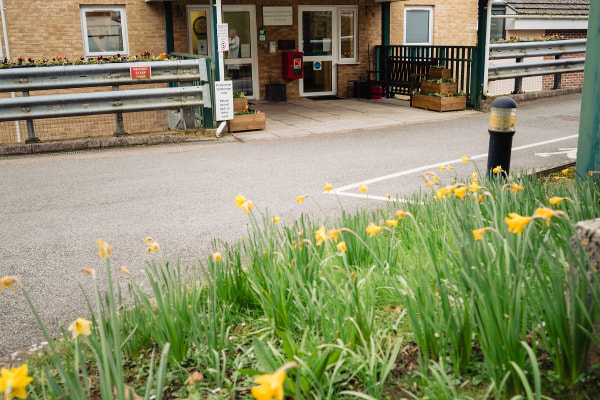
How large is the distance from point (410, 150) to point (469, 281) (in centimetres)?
780

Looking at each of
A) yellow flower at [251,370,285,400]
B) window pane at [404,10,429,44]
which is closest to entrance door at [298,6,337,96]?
window pane at [404,10,429,44]

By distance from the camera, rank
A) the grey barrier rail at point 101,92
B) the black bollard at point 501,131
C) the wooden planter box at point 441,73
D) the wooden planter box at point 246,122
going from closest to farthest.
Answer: the black bollard at point 501,131
the grey barrier rail at point 101,92
the wooden planter box at point 246,122
the wooden planter box at point 441,73

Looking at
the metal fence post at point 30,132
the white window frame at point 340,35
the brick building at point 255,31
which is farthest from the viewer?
the white window frame at point 340,35

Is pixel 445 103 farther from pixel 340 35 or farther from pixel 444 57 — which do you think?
pixel 340 35

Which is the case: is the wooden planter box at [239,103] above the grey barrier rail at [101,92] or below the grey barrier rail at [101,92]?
below

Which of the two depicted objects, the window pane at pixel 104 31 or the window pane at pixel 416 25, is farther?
the window pane at pixel 416 25

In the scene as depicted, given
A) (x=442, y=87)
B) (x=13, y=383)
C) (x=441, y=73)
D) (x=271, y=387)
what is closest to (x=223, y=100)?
(x=442, y=87)

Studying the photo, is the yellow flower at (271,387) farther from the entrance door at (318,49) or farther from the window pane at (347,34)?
the window pane at (347,34)

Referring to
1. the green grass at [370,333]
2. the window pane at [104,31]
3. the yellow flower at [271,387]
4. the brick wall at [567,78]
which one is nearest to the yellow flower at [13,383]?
the green grass at [370,333]

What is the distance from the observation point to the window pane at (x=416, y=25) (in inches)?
804

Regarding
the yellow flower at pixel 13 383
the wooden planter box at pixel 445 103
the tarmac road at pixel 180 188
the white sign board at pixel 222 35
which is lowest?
the tarmac road at pixel 180 188

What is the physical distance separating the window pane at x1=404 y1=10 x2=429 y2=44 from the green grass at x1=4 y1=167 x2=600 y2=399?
59.6 ft

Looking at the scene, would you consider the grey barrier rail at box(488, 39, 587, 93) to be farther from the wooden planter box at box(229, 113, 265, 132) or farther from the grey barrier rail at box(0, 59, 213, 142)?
the grey barrier rail at box(0, 59, 213, 142)

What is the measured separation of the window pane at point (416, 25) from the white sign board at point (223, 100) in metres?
10.4
